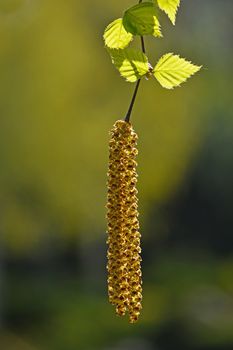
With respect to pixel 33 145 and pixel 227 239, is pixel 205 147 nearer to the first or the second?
pixel 227 239

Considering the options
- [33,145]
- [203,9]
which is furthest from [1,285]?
[203,9]

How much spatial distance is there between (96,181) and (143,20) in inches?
437

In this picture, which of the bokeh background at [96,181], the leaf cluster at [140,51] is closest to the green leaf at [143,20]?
the leaf cluster at [140,51]

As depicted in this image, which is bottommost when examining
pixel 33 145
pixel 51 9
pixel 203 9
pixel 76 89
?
pixel 33 145

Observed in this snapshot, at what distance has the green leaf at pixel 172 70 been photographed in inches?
27.9

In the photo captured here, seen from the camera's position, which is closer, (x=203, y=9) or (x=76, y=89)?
A: (x=76, y=89)

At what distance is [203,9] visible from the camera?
15242mm

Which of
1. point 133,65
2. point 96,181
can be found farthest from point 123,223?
point 96,181

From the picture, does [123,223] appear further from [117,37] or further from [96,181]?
[96,181]

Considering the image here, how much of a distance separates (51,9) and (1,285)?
12.9 feet

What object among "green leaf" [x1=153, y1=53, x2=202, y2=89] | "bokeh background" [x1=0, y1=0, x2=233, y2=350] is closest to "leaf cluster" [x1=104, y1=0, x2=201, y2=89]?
"green leaf" [x1=153, y1=53, x2=202, y2=89]

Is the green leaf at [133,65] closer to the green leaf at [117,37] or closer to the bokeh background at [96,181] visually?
the green leaf at [117,37]

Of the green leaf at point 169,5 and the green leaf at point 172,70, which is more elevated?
the green leaf at point 169,5

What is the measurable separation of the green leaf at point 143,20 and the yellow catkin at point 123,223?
7 cm
